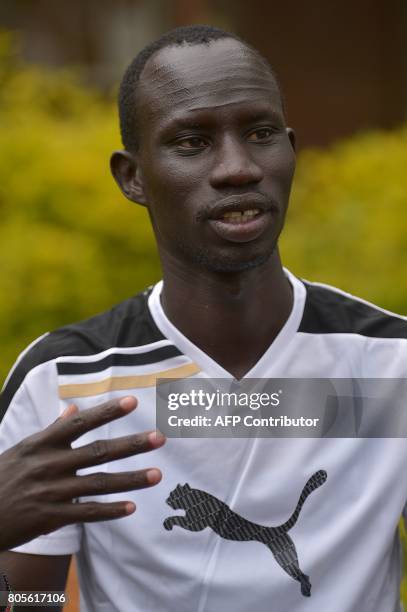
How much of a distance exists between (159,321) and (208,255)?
27 cm

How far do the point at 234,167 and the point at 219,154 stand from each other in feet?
0.24

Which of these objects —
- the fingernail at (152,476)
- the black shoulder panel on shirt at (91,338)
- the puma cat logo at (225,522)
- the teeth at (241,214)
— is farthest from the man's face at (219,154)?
the fingernail at (152,476)

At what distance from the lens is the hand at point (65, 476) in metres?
1.90

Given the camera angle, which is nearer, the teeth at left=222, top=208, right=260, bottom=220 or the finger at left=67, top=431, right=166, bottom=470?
the finger at left=67, top=431, right=166, bottom=470

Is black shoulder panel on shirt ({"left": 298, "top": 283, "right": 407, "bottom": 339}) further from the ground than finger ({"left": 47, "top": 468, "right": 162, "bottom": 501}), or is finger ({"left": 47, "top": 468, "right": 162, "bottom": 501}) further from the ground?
black shoulder panel on shirt ({"left": 298, "top": 283, "right": 407, "bottom": 339})

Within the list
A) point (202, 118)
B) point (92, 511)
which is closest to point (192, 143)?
point (202, 118)

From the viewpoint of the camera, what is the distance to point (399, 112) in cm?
1006

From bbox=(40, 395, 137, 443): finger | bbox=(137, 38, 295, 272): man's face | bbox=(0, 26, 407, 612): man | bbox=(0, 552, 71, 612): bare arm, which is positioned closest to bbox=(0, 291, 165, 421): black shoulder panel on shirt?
bbox=(0, 26, 407, 612): man

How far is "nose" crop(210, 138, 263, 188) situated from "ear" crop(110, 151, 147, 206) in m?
0.38

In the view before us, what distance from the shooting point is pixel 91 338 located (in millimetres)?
2586

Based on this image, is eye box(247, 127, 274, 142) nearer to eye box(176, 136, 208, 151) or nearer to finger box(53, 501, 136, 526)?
eye box(176, 136, 208, 151)

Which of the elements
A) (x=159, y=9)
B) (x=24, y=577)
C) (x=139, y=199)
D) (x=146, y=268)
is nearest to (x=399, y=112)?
(x=159, y=9)

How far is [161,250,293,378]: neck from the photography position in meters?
2.55

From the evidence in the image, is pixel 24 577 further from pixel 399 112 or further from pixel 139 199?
pixel 399 112
